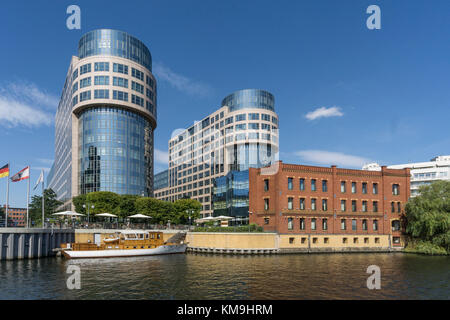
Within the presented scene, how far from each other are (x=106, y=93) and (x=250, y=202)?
180ft

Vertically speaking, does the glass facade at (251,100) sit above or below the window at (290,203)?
above

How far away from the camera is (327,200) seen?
61781 mm

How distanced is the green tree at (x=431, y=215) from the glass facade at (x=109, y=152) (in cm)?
7070

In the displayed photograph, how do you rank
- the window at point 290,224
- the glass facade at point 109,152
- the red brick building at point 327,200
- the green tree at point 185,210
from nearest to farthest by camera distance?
1. the window at point 290,224
2. the red brick building at point 327,200
3. the green tree at point 185,210
4. the glass facade at point 109,152

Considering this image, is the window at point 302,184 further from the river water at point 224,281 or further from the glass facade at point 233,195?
the river water at point 224,281

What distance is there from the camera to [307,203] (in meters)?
60.3

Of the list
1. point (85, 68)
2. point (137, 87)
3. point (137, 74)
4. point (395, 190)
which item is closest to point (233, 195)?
point (395, 190)

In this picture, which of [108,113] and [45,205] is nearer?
[108,113]

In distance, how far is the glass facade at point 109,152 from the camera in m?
96.3

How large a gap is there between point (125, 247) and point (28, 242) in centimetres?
1288

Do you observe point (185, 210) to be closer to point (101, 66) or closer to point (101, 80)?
point (101, 80)

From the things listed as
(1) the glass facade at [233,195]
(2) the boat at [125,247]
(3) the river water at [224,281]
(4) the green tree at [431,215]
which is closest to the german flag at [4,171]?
(3) the river water at [224,281]
